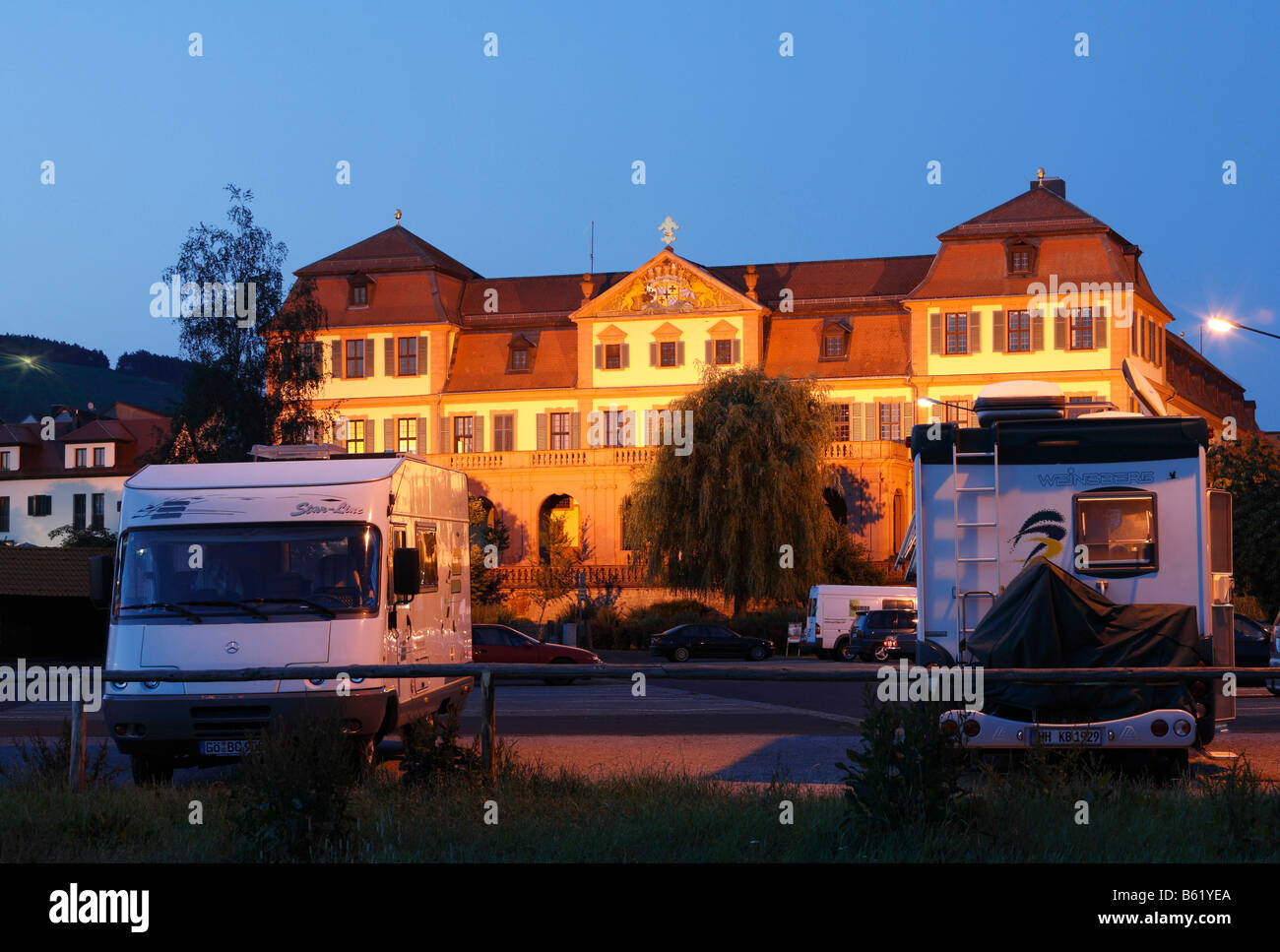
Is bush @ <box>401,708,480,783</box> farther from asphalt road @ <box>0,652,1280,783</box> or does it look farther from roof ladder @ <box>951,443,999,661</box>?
roof ladder @ <box>951,443,999,661</box>

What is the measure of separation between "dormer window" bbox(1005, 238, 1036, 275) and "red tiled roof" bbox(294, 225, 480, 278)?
2562cm

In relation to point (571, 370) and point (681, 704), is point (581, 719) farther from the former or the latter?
point (571, 370)

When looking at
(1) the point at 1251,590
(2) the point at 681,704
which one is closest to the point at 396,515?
(2) the point at 681,704

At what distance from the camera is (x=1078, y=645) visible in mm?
13844

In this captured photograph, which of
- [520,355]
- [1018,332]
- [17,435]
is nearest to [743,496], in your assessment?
[1018,332]

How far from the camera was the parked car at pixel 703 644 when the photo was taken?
51125mm

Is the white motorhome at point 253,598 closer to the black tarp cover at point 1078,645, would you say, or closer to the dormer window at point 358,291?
the black tarp cover at point 1078,645

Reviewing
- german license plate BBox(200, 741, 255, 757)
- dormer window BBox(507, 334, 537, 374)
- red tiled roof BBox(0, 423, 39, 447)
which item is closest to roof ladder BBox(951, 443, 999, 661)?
german license plate BBox(200, 741, 255, 757)

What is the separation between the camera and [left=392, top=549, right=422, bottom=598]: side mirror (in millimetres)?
14641

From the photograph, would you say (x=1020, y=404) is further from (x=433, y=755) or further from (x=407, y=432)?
(x=407, y=432)

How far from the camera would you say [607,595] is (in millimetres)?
66562

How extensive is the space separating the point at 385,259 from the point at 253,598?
200 ft
